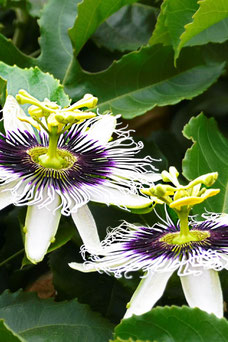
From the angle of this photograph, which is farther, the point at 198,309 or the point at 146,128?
the point at 146,128

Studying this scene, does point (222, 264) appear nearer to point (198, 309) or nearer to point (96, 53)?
point (198, 309)

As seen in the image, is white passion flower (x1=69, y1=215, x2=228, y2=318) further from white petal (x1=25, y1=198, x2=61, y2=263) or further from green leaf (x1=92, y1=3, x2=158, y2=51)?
green leaf (x1=92, y1=3, x2=158, y2=51)

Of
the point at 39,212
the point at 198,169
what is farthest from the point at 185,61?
the point at 39,212

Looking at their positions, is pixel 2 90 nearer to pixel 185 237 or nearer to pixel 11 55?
pixel 11 55

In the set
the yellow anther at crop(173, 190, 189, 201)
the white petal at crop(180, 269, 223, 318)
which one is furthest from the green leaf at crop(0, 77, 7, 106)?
the white petal at crop(180, 269, 223, 318)

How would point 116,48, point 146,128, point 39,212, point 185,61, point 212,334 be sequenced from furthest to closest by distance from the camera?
point 146,128
point 116,48
point 185,61
point 39,212
point 212,334
